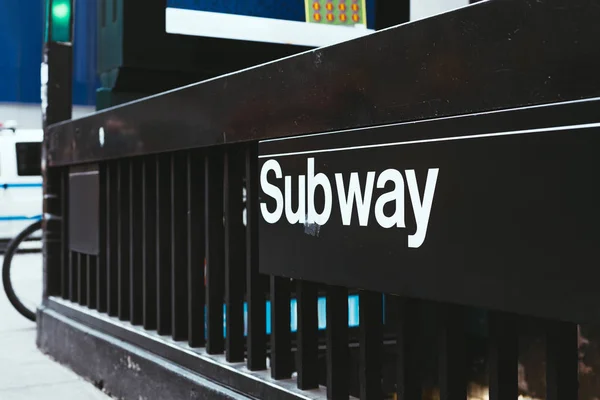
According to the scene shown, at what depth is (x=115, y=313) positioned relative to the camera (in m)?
2.76

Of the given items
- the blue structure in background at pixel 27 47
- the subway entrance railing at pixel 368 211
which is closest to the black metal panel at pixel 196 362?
the subway entrance railing at pixel 368 211

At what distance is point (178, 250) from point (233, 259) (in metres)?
0.35

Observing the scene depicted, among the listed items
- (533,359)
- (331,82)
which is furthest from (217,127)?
(533,359)

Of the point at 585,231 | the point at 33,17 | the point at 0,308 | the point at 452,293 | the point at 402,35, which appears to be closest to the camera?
the point at 585,231

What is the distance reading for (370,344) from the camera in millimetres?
1560

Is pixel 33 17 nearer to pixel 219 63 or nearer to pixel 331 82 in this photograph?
pixel 219 63

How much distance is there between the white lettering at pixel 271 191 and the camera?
1655mm

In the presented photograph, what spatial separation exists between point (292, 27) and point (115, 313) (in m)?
1.27

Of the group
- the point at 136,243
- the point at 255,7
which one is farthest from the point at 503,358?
the point at 255,7

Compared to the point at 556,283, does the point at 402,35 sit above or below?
above

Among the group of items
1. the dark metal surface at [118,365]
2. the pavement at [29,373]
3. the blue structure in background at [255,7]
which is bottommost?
the pavement at [29,373]

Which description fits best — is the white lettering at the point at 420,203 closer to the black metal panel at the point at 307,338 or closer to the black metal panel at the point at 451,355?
the black metal panel at the point at 451,355

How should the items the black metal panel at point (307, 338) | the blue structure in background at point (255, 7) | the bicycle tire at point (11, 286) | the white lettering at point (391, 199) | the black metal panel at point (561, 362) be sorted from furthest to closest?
the bicycle tire at point (11, 286) < the blue structure in background at point (255, 7) < the black metal panel at point (307, 338) < the white lettering at point (391, 199) < the black metal panel at point (561, 362)

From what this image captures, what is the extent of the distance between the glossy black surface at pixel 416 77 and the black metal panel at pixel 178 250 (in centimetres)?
19
